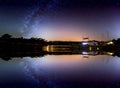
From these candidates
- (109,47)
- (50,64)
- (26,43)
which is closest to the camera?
(50,64)

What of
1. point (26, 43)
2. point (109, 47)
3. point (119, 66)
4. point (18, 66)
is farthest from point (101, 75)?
point (26, 43)

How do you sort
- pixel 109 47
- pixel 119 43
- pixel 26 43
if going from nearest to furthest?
pixel 109 47, pixel 119 43, pixel 26 43

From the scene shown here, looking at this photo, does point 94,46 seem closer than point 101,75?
No

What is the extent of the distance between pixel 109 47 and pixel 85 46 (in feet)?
64.3

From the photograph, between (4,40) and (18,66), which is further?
(4,40)

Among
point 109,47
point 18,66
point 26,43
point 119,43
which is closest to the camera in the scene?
point 18,66

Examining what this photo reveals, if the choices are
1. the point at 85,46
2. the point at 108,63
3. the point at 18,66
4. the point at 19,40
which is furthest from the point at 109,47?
the point at 18,66

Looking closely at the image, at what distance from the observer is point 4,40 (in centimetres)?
9412

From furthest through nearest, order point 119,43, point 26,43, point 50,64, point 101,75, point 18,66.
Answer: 1. point 26,43
2. point 119,43
3. point 50,64
4. point 18,66
5. point 101,75

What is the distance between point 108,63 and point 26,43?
233 feet

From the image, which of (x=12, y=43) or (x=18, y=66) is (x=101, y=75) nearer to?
(x=18, y=66)

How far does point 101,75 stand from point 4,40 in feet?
230

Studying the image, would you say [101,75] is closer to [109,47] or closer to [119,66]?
[119,66]

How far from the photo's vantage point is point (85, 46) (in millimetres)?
110375
